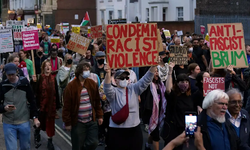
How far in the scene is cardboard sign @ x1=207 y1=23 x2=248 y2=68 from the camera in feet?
27.8

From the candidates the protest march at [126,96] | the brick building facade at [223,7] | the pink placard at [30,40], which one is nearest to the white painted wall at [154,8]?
the brick building facade at [223,7]

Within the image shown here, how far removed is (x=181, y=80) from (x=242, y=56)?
1.52 metres

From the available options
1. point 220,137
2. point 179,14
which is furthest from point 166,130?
point 179,14

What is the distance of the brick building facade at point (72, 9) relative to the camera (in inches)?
2075

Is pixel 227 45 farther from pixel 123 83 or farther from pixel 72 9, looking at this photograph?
pixel 72 9

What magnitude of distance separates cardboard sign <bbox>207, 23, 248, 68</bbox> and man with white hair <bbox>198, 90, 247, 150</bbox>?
3.54 m

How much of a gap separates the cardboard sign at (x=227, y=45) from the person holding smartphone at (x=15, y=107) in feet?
10.4

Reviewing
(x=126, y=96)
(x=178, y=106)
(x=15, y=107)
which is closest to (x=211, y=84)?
(x=178, y=106)

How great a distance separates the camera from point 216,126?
16.0ft

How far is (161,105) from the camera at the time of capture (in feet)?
29.5

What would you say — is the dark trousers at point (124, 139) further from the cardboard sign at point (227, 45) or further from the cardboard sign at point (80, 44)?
the cardboard sign at point (80, 44)

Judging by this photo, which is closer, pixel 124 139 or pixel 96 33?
pixel 124 139

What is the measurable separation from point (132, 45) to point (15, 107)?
6.44 feet

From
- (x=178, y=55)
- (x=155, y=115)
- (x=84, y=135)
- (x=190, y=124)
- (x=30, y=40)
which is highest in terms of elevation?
(x=30, y=40)
